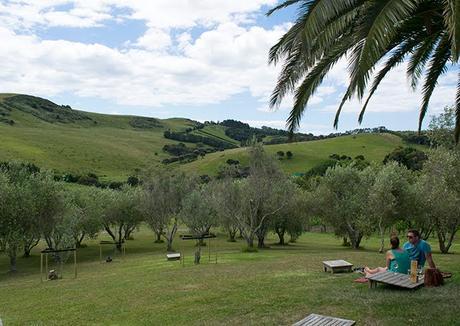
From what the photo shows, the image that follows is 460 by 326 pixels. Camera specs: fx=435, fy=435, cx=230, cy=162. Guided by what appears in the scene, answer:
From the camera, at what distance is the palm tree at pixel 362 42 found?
7.27 metres

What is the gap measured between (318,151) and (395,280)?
13057 cm


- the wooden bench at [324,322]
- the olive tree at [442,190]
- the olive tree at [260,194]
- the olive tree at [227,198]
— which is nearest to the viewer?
the wooden bench at [324,322]

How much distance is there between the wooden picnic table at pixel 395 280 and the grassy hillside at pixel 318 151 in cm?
11062

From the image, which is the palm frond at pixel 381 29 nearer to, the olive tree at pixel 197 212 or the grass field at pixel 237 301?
the grass field at pixel 237 301

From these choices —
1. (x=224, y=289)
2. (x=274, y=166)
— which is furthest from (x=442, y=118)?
(x=274, y=166)

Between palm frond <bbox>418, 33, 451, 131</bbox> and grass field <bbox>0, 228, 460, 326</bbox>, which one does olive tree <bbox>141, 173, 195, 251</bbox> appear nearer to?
grass field <bbox>0, 228, 460, 326</bbox>

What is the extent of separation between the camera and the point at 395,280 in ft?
40.4

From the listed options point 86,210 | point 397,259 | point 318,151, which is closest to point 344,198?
point 86,210

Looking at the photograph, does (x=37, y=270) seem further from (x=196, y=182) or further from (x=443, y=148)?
(x=443, y=148)

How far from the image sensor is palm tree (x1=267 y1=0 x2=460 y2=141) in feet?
23.8

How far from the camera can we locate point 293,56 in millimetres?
9852

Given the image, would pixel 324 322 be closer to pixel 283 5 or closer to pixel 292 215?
pixel 283 5

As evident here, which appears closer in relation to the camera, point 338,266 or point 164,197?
point 338,266

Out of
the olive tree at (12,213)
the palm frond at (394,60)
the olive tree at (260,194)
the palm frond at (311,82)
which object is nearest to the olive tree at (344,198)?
the olive tree at (260,194)
